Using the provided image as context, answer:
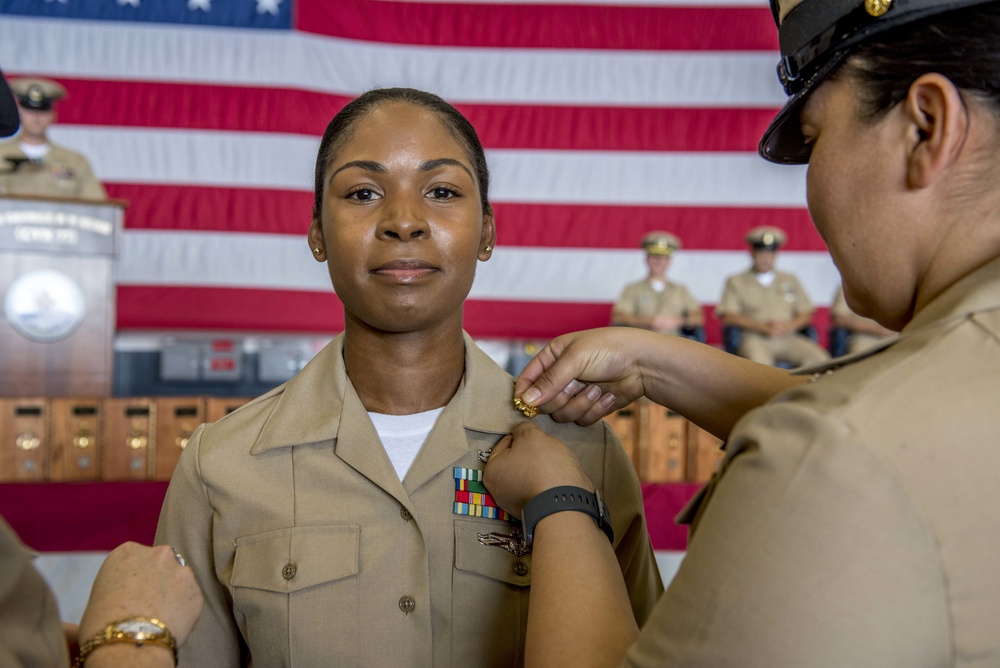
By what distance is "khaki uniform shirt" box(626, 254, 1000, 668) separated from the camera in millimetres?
599

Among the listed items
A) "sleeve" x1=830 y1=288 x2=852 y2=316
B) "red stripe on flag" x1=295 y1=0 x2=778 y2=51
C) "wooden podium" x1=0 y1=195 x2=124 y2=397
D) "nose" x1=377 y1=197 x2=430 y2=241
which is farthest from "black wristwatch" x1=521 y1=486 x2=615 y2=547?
"red stripe on flag" x1=295 y1=0 x2=778 y2=51

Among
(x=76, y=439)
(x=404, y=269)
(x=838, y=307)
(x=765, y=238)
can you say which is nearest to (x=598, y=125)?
(x=765, y=238)

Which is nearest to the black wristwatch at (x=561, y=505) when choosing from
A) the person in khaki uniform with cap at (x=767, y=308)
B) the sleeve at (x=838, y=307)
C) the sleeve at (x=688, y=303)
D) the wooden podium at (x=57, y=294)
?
the wooden podium at (x=57, y=294)

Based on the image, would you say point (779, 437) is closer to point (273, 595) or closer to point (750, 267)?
point (273, 595)

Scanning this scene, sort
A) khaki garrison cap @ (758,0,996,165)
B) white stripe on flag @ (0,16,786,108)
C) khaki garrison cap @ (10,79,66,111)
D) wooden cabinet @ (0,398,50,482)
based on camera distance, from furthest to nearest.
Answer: white stripe on flag @ (0,16,786,108) → khaki garrison cap @ (10,79,66,111) → wooden cabinet @ (0,398,50,482) → khaki garrison cap @ (758,0,996,165)

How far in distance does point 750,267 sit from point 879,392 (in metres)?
5.52

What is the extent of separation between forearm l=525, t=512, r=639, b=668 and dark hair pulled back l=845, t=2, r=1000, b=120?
49 cm

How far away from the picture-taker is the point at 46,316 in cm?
426

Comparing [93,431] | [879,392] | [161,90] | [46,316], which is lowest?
[93,431]

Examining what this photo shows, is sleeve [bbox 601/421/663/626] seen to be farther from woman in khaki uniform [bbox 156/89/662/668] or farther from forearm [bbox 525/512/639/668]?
forearm [bbox 525/512/639/668]

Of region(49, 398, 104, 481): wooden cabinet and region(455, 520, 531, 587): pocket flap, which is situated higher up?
region(455, 520, 531, 587): pocket flap

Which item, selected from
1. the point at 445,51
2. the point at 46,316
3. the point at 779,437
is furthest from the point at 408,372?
the point at 445,51

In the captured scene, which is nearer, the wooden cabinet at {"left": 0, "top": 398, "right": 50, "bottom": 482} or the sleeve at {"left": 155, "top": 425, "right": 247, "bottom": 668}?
the sleeve at {"left": 155, "top": 425, "right": 247, "bottom": 668}

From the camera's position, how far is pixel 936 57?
699mm
